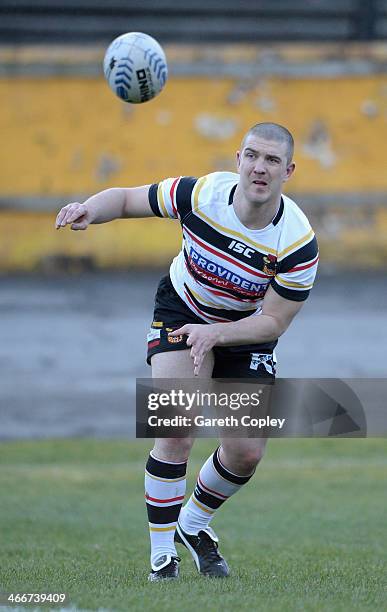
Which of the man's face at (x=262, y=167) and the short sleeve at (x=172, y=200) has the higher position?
the man's face at (x=262, y=167)

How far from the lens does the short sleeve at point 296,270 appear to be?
5738 mm

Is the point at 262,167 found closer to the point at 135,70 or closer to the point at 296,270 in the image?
the point at 296,270

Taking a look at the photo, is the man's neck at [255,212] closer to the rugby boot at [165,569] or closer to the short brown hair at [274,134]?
the short brown hair at [274,134]

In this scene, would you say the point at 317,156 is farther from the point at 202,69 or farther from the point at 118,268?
the point at 118,268

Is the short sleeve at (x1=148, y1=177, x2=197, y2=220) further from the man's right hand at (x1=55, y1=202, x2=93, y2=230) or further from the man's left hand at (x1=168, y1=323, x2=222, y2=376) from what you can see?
the man's left hand at (x1=168, y1=323, x2=222, y2=376)

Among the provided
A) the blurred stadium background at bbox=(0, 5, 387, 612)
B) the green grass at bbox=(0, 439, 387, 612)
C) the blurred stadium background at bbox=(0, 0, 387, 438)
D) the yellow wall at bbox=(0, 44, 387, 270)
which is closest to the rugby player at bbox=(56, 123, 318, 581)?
the green grass at bbox=(0, 439, 387, 612)

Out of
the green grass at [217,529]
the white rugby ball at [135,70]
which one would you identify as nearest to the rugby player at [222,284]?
the green grass at [217,529]

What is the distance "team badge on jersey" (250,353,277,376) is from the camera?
6.09 m

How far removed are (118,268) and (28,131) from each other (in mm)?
2483

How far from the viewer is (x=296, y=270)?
226 inches

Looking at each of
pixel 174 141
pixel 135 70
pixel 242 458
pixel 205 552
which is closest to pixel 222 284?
pixel 242 458

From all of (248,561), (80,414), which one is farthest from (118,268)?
(248,561)

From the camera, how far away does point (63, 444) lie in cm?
1078

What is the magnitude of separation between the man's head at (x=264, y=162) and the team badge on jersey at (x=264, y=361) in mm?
858
